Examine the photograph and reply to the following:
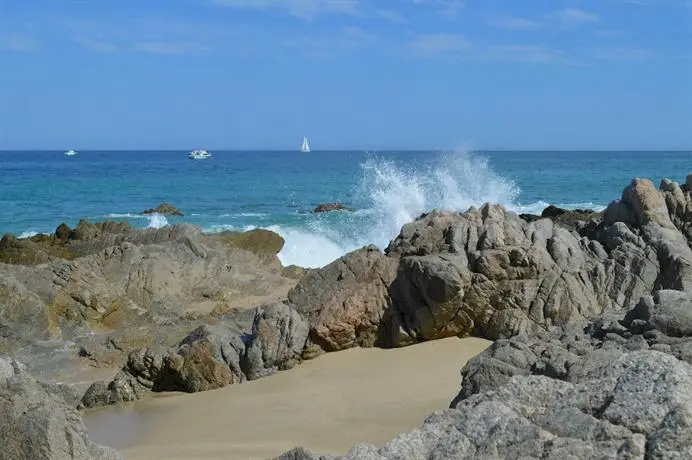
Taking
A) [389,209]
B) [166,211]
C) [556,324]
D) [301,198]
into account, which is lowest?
[301,198]

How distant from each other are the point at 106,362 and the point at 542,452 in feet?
26.6

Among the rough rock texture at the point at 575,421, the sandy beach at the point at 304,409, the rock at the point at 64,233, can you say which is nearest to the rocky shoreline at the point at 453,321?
the rough rock texture at the point at 575,421

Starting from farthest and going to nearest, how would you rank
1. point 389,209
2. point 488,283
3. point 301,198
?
point 301,198 < point 389,209 < point 488,283

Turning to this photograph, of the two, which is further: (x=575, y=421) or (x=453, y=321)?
(x=453, y=321)

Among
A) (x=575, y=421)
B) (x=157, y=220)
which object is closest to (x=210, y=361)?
(x=575, y=421)

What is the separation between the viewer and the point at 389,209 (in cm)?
2833

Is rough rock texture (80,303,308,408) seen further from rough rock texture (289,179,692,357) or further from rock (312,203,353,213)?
rock (312,203,353,213)

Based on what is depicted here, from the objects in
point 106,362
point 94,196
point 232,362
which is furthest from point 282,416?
point 94,196

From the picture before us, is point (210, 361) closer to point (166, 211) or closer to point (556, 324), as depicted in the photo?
point (556, 324)

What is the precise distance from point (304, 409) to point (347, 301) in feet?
5.76

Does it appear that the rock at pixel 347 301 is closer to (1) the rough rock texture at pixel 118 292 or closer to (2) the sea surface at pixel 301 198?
(1) the rough rock texture at pixel 118 292

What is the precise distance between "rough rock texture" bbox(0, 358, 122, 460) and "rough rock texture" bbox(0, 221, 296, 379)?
5675 mm

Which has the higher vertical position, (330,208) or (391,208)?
(391,208)

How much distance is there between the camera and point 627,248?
947cm
